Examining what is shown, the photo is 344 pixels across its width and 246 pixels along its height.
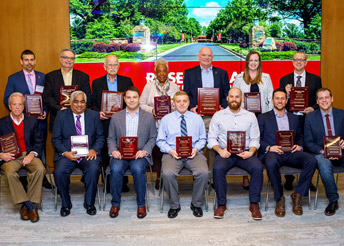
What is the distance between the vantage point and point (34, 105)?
5.41m

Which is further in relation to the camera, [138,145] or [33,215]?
[138,145]

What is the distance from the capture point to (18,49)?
6688mm

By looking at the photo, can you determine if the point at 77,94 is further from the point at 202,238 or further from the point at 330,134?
the point at 330,134

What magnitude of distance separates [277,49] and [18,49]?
4.70 metres

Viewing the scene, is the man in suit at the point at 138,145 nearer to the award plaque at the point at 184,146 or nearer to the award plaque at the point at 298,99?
the award plaque at the point at 184,146

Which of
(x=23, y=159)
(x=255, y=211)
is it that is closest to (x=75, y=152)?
(x=23, y=159)

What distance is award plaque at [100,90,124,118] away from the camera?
535 cm

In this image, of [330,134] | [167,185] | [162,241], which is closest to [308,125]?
[330,134]

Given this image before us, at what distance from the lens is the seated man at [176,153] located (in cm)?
473

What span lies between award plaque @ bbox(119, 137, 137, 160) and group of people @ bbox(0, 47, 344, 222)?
8 centimetres

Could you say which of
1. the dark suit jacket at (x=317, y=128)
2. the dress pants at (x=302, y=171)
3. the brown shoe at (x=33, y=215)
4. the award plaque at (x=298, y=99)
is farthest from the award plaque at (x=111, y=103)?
the dark suit jacket at (x=317, y=128)

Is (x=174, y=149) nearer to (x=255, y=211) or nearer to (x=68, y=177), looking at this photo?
(x=255, y=211)

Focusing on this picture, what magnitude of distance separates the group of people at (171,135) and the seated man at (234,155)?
1 cm

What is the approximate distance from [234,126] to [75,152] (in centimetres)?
210
